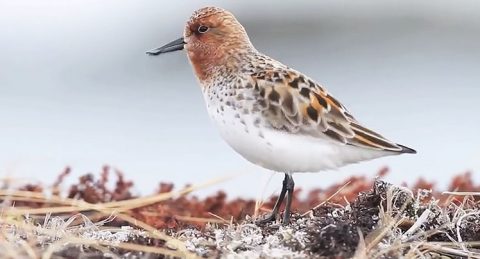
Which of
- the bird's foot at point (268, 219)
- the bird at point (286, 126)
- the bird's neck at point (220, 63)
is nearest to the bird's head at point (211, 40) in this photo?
the bird's neck at point (220, 63)

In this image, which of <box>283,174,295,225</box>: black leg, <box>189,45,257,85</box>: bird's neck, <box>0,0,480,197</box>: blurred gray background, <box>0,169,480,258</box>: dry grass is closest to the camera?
<box>0,169,480,258</box>: dry grass

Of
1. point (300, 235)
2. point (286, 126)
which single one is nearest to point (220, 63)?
point (286, 126)

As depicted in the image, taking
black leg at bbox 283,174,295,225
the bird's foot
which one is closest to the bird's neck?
black leg at bbox 283,174,295,225

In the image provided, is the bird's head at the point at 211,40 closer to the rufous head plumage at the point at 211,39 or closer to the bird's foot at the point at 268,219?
the rufous head plumage at the point at 211,39

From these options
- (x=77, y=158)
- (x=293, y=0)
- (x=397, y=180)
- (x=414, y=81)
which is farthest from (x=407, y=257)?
(x=293, y=0)

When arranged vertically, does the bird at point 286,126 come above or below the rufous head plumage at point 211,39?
below

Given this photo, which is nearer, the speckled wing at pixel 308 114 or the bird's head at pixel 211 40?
the speckled wing at pixel 308 114

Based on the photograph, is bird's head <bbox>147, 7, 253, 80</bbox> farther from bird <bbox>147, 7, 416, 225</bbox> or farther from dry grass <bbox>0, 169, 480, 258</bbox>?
dry grass <bbox>0, 169, 480, 258</bbox>
